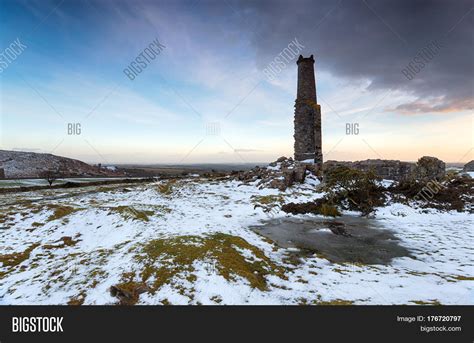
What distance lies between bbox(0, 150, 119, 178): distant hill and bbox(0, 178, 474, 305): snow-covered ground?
28.5 meters

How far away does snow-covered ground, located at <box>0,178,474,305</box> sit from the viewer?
6160mm

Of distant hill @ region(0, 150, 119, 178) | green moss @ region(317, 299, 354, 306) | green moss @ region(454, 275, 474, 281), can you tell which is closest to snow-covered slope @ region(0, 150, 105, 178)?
distant hill @ region(0, 150, 119, 178)

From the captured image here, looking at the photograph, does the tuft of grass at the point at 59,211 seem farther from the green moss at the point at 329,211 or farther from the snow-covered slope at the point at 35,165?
the snow-covered slope at the point at 35,165

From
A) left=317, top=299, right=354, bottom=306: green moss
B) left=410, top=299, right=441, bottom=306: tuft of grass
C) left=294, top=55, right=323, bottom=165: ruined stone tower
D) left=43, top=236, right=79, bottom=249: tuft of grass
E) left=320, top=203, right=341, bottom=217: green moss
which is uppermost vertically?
left=294, top=55, right=323, bottom=165: ruined stone tower

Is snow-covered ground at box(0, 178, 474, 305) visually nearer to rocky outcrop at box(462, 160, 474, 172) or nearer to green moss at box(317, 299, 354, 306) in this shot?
green moss at box(317, 299, 354, 306)

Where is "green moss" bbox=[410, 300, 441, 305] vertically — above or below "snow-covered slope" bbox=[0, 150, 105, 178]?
below

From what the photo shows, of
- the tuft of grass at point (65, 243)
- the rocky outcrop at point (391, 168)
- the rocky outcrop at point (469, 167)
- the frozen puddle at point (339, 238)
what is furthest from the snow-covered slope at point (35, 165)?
the rocky outcrop at point (469, 167)

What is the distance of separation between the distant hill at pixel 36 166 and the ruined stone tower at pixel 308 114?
118ft

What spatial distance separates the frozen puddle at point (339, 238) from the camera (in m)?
9.30

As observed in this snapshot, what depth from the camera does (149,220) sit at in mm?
13367

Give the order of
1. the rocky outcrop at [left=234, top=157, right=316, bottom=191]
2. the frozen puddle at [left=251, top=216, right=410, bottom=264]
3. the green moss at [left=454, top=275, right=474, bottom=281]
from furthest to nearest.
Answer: the rocky outcrop at [left=234, top=157, right=316, bottom=191]
the frozen puddle at [left=251, top=216, right=410, bottom=264]
the green moss at [left=454, top=275, right=474, bottom=281]

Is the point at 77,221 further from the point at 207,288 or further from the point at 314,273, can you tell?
the point at 314,273
